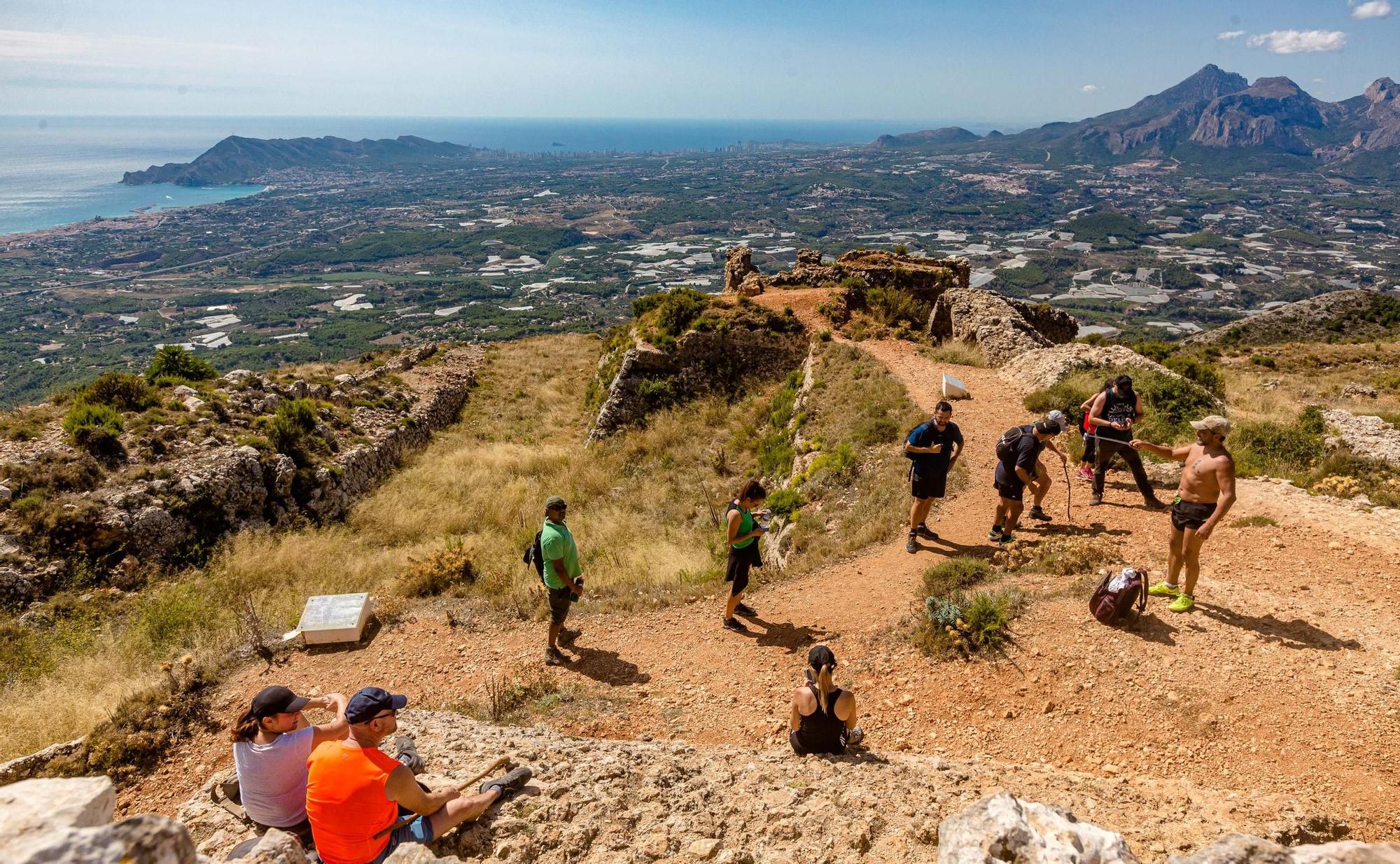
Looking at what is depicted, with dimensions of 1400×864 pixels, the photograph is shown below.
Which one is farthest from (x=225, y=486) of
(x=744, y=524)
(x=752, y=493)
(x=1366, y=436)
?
(x=1366, y=436)

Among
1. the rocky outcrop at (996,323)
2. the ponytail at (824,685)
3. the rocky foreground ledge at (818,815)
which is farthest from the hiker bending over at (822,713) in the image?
the rocky outcrop at (996,323)

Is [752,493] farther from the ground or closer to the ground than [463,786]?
farther from the ground

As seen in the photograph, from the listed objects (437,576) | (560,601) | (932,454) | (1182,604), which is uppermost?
(932,454)

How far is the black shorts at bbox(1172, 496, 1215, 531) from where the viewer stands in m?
6.30

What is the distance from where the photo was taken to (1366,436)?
1088cm

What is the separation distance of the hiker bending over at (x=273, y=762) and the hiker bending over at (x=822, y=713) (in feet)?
12.5

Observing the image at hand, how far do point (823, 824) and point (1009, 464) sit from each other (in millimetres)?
5735

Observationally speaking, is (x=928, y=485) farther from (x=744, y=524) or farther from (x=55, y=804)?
(x=55, y=804)

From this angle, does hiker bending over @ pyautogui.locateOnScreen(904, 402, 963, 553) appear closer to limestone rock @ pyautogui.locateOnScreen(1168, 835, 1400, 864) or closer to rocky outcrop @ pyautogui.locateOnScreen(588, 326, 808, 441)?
limestone rock @ pyautogui.locateOnScreen(1168, 835, 1400, 864)

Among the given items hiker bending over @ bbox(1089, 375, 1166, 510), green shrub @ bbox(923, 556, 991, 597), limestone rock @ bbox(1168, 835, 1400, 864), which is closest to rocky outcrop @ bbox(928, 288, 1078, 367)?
hiker bending over @ bbox(1089, 375, 1166, 510)

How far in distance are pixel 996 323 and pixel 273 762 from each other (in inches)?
715

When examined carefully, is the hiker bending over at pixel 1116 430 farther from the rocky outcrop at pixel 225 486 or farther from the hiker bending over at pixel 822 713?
the rocky outcrop at pixel 225 486

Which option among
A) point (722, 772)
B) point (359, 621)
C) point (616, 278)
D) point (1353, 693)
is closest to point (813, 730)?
point (722, 772)

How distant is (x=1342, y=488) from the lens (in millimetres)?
8938
